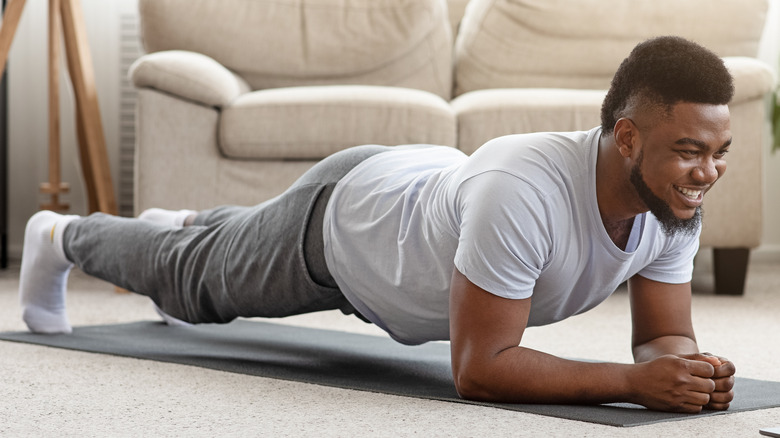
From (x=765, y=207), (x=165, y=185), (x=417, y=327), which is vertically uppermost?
(x=417, y=327)

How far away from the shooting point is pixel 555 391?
1.21 metres

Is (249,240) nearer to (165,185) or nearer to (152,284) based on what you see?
(152,284)

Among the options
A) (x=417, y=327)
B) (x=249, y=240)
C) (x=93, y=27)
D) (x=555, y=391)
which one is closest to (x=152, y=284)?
(x=249, y=240)

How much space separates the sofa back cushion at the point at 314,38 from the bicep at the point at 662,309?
1836 millimetres

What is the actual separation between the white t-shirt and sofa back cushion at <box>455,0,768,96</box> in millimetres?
1652

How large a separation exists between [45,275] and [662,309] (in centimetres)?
111

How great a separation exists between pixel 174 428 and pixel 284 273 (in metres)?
0.41

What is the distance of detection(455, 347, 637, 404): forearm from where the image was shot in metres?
1.19

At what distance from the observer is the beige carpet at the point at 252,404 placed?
1.11m

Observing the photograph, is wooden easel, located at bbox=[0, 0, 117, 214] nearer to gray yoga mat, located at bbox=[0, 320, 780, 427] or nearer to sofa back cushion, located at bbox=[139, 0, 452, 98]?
sofa back cushion, located at bbox=[139, 0, 452, 98]

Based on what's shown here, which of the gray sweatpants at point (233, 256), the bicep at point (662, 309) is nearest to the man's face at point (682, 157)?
the bicep at point (662, 309)

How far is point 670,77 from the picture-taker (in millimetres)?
1141

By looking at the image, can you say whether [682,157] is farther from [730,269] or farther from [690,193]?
[730,269]

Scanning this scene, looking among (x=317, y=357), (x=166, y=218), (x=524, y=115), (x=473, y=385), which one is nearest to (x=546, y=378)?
(x=473, y=385)
